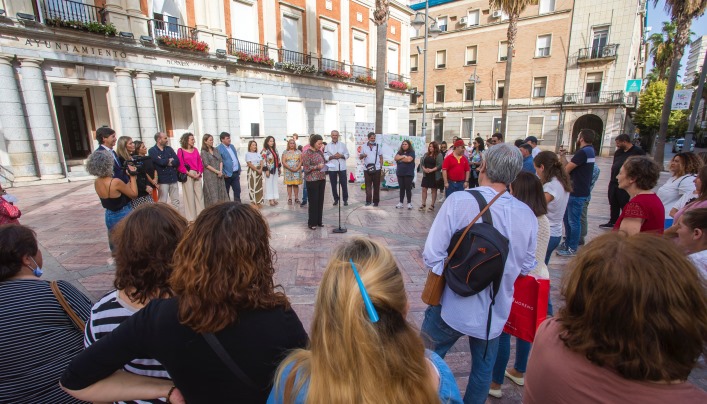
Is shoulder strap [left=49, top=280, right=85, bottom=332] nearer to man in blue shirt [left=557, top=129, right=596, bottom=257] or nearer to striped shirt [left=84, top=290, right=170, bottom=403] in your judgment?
striped shirt [left=84, top=290, right=170, bottom=403]

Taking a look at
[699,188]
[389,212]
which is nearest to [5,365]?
[699,188]

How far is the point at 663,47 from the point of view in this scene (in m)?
31.9

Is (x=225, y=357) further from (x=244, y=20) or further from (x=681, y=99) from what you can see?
(x=244, y=20)

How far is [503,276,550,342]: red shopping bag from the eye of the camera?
194 cm

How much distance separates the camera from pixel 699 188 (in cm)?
264

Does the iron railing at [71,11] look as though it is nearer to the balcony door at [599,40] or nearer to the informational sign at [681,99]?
the informational sign at [681,99]

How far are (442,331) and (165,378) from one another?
141cm

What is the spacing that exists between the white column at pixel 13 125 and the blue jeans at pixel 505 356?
1404 centimetres

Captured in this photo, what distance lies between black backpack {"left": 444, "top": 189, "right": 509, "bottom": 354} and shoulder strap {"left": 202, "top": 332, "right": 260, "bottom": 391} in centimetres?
112

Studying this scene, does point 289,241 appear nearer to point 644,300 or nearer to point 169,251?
point 169,251

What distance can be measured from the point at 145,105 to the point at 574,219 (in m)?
14.0

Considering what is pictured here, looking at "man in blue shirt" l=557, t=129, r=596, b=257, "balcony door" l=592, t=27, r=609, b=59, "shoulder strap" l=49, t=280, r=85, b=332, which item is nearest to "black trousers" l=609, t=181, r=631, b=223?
"man in blue shirt" l=557, t=129, r=596, b=257

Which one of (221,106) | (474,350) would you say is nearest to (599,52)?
(221,106)

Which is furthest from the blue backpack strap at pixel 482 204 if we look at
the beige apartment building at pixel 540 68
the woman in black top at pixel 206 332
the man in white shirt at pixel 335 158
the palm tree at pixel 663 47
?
the palm tree at pixel 663 47
